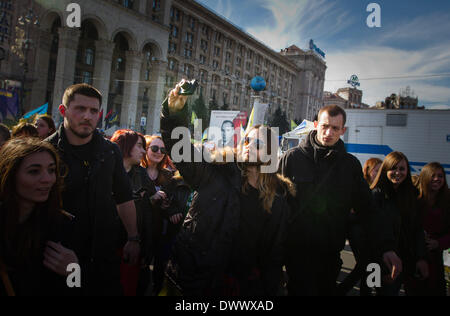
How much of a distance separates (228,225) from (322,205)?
3.33 feet

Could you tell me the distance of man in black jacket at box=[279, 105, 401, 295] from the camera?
2.69m

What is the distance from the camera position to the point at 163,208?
12.5ft

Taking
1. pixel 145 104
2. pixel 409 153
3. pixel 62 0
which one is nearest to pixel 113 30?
pixel 62 0

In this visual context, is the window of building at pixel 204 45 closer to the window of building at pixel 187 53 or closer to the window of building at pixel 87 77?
the window of building at pixel 187 53

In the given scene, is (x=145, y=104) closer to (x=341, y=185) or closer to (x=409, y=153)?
(x=409, y=153)

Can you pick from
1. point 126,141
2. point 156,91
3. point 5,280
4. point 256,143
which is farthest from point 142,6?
point 5,280

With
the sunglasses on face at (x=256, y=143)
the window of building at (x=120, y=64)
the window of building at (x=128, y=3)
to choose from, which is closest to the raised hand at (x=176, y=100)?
the sunglasses on face at (x=256, y=143)

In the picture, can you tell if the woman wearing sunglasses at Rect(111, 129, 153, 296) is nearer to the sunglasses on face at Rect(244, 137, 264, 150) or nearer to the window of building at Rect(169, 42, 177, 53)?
the sunglasses on face at Rect(244, 137, 264, 150)

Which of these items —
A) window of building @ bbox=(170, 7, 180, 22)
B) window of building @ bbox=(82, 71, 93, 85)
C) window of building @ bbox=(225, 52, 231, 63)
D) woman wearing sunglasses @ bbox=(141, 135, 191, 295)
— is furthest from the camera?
window of building @ bbox=(225, 52, 231, 63)

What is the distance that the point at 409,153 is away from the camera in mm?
10602

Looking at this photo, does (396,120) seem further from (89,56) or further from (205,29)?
(205,29)

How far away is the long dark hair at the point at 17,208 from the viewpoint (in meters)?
1.79

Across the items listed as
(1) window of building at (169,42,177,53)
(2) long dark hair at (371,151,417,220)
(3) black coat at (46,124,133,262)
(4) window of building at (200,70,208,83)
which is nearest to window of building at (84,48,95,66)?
(1) window of building at (169,42,177,53)

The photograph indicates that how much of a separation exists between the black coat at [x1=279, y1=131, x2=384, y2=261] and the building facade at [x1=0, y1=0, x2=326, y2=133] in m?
28.1
